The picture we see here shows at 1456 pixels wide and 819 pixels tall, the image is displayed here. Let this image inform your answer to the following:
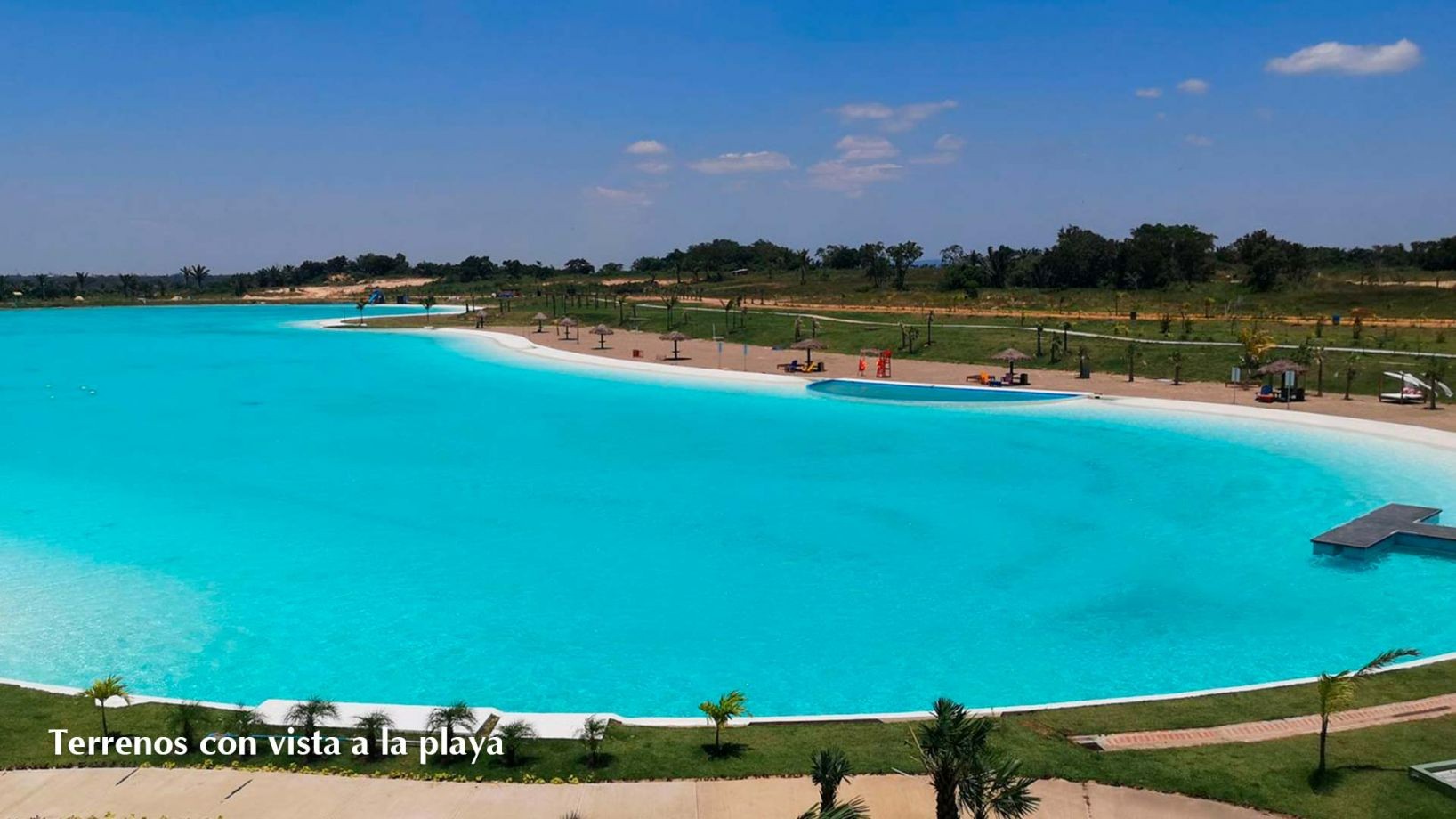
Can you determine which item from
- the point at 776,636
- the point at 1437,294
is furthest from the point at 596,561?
the point at 1437,294

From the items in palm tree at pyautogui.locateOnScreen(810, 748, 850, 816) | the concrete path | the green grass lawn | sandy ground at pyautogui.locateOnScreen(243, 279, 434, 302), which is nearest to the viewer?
palm tree at pyautogui.locateOnScreen(810, 748, 850, 816)

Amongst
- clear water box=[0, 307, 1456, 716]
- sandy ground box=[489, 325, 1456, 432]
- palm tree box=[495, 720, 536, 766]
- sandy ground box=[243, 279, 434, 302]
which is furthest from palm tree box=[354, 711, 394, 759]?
sandy ground box=[243, 279, 434, 302]

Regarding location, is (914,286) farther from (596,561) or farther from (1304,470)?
(596,561)

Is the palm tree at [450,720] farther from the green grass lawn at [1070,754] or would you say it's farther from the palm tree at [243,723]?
the palm tree at [243,723]

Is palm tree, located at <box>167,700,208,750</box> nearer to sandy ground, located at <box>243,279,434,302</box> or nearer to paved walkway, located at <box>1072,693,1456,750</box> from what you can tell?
paved walkway, located at <box>1072,693,1456,750</box>

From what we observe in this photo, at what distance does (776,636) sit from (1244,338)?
115 feet

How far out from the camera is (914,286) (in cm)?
10062

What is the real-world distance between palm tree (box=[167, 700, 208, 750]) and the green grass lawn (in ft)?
1.03

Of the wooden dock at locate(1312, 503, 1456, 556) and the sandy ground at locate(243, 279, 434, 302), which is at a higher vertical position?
the sandy ground at locate(243, 279, 434, 302)

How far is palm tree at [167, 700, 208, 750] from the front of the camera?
11.8 meters

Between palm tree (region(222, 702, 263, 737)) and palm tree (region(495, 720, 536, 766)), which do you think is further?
palm tree (region(222, 702, 263, 737))

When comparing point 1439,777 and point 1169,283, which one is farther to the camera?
point 1169,283

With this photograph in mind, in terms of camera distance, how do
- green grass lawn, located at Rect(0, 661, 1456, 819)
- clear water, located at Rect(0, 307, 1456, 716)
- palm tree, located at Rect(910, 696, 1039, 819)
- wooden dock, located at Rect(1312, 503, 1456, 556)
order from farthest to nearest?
wooden dock, located at Rect(1312, 503, 1456, 556), clear water, located at Rect(0, 307, 1456, 716), green grass lawn, located at Rect(0, 661, 1456, 819), palm tree, located at Rect(910, 696, 1039, 819)

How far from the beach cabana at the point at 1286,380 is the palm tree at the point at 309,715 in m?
38.3
